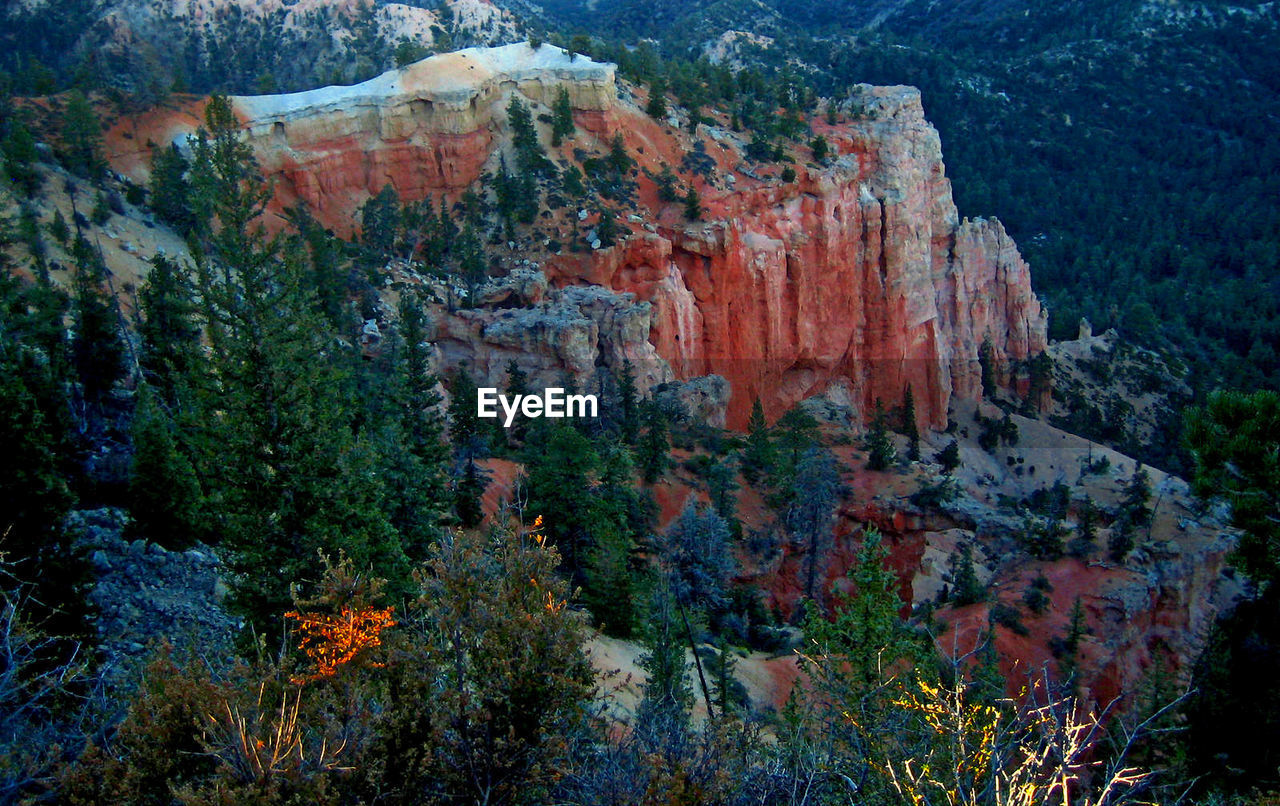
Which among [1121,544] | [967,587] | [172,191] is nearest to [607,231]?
[172,191]

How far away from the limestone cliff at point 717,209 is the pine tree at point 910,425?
3.97 ft

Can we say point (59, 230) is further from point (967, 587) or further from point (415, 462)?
point (967, 587)

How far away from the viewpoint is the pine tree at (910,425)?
51.7 metres

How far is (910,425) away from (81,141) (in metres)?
47.6

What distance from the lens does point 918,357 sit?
60906 millimetres

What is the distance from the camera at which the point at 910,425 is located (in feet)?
184

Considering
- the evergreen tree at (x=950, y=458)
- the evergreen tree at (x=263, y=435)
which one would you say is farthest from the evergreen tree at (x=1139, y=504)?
the evergreen tree at (x=263, y=435)

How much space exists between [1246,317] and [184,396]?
8257 centimetres

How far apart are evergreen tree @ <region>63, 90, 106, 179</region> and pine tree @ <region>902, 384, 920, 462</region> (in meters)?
44.4

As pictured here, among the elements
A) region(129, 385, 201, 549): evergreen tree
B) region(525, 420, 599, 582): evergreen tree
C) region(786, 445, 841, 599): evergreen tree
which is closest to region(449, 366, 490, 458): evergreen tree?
region(525, 420, 599, 582): evergreen tree

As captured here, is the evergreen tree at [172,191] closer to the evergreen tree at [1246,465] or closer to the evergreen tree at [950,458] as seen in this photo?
the evergreen tree at [1246,465]

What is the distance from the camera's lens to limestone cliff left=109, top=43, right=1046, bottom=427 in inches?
1908

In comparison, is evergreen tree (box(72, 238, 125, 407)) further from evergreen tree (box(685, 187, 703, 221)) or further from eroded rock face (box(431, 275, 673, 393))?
evergreen tree (box(685, 187, 703, 221))

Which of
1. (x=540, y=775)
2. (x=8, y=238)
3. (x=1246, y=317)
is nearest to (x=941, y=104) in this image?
(x=1246, y=317)
